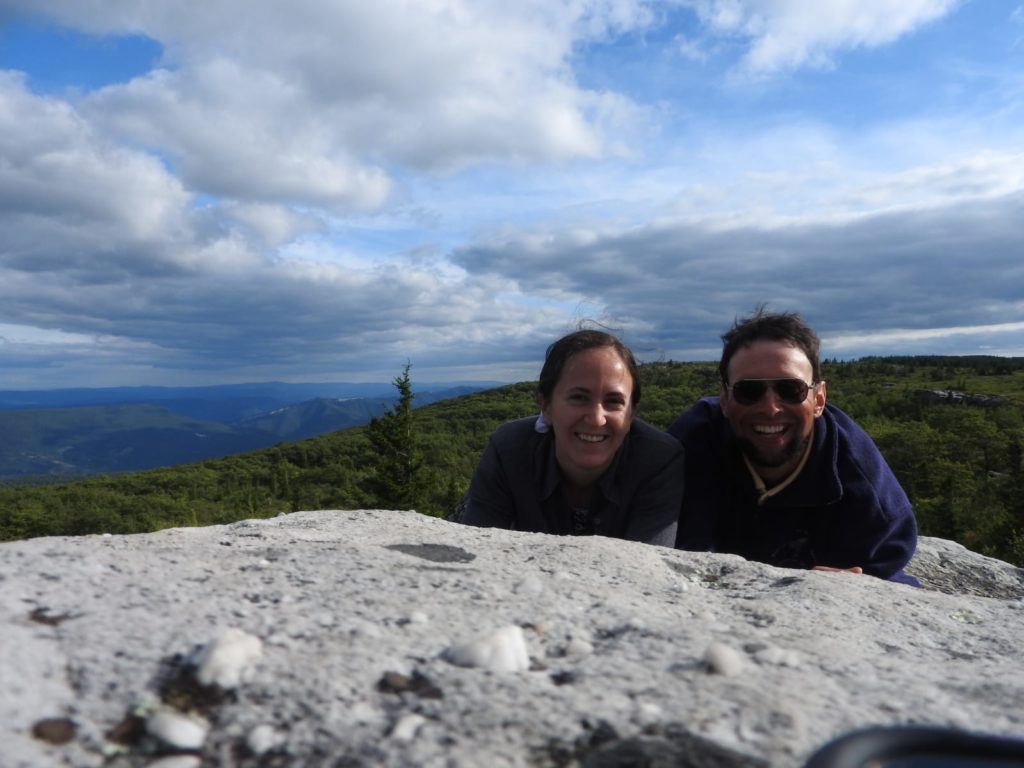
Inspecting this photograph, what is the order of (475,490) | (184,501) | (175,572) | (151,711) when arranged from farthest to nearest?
(184,501) < (475,490) < (175,572) < (151,711)

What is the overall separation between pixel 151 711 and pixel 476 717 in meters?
0.86

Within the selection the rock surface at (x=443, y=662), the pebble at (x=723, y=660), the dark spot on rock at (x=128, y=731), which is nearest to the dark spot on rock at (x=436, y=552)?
the rock surface at (x=443, y=662)

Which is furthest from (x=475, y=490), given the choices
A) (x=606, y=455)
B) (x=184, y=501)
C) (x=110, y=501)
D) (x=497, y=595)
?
(x=110, y=501)

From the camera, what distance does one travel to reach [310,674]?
72.8 inches

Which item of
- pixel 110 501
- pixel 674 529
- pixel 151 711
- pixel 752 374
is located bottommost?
pixel 110 501

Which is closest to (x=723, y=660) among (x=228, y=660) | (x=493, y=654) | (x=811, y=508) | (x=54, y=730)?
(x=493, y=654)

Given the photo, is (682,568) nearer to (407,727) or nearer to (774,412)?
(774,412)

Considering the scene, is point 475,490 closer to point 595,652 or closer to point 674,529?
point 674,529

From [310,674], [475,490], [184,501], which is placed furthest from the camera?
[184,501]

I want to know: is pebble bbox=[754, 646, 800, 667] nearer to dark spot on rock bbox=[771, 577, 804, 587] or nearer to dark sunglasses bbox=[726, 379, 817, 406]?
dark spot on rock bbox=[771, 577, 804, 587]

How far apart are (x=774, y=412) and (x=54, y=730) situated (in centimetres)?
472

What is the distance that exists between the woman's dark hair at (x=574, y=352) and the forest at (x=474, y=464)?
884 millimetres

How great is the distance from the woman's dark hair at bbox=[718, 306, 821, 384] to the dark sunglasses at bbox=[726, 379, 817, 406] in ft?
1.08

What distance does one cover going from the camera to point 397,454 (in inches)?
1652
